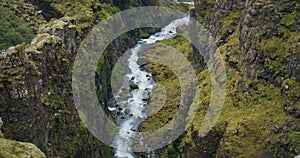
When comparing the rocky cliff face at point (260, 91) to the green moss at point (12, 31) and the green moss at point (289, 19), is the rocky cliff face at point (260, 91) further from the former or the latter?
the green moss at point (12, 31)

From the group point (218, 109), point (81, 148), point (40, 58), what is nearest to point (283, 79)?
point (218, 109)

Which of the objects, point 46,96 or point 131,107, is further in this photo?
point 131,107

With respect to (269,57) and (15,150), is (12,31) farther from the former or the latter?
(15,150)

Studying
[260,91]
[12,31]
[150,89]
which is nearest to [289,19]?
[260,91]

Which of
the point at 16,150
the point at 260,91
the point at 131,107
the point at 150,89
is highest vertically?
the point at 16,150

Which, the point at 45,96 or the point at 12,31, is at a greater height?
the point at 12,31

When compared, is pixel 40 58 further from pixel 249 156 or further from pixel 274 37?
pixel 274 37

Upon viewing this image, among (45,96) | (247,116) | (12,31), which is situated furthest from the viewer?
(12,31)

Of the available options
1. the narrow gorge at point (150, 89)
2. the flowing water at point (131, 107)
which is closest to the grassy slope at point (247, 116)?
the narrow gorge at point (150, 89)

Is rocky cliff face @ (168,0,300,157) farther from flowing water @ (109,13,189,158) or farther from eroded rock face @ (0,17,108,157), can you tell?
eroded rock face @ (0,17,108,157)
